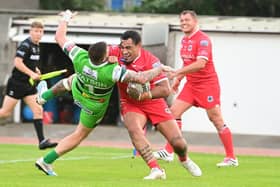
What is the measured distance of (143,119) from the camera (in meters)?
12.5

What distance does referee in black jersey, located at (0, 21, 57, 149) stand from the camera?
1775 centimetres

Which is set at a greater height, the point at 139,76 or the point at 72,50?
the point at 72,50

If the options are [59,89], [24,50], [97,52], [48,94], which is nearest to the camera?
[97,52]

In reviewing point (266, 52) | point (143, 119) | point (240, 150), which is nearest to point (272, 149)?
point (240, 150)

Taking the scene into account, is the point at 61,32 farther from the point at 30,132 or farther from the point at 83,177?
the point at 30,132

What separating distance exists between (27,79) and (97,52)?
6603mm

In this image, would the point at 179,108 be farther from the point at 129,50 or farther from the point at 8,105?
the point at 8,105

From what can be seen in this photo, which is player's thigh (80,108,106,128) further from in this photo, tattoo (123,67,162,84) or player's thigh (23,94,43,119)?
player's thigh (23,94,43,119)

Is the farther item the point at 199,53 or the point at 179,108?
the point at 179,108

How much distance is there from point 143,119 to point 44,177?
4.79 ft

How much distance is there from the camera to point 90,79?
1197 cm

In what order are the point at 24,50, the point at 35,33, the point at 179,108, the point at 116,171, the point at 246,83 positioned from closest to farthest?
the point at 116,171, the point at 179,108, the point at 35,33, the point at 24,50, the point at 246,83

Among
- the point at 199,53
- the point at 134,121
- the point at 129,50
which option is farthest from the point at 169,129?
the point at 199,53

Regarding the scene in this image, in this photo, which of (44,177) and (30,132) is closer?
(44,177)
